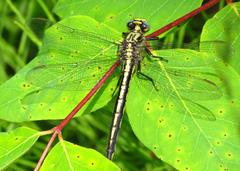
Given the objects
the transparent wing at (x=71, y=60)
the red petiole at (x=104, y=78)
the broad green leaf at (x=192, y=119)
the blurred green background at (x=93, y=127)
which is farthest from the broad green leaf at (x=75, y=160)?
the blurred green background at (x=93, y=127)

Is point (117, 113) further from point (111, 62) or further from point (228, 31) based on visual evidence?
point (228, 31)

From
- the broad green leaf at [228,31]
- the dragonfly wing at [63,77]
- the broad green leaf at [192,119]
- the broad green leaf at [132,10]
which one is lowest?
the broad green leaf at [192,119]

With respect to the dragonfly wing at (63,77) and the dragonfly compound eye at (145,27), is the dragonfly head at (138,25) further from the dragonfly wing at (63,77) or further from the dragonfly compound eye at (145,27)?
the dragonfly wing at (63,77)

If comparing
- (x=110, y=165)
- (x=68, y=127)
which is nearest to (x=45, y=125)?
(x=68, y=127)

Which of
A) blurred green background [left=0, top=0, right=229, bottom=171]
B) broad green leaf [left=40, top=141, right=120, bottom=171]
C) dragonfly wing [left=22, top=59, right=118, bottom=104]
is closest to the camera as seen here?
broad green leaf [left=40, top=141, right=120, bottom=171]

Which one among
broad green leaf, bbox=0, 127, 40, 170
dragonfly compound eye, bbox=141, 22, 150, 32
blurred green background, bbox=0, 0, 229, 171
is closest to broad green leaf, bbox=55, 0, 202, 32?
dragonfly compound eye, bbox=141, 22, 150, 32

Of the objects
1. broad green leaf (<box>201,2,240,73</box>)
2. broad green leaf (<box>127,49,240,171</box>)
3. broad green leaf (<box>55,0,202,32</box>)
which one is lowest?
broad green leaf (<box>127,49,240,171</box>)

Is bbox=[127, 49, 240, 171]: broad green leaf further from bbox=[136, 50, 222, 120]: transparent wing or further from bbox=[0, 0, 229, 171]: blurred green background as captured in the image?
bbox=[0, 0, 229, 171]: blurred green background
